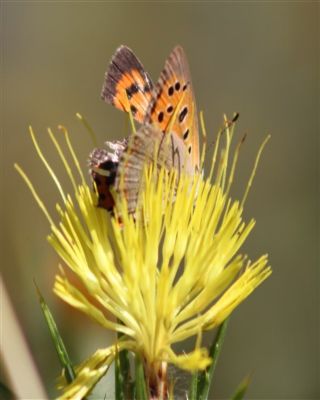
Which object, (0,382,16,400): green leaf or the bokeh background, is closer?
(0,382,16,400): green leaf

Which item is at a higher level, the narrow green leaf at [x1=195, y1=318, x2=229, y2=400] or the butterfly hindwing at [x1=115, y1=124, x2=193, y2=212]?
the butterfly hindwing at [x1=115, y1=124, x2=193, y2=212]

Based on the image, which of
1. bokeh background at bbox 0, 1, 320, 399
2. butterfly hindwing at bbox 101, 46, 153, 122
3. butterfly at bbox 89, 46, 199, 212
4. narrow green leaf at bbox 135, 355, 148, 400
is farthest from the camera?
bokeh background at bbox 0, 1, 320, 399

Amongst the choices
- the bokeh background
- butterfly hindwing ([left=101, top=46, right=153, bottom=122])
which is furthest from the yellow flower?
the bokeh background

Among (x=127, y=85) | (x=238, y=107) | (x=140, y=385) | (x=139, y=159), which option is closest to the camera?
(x=140, y=385)

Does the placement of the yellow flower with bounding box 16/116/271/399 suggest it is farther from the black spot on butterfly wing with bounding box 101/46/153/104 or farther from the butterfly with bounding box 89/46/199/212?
the black spot on butterfly wing with bounding box 101/46/153/104

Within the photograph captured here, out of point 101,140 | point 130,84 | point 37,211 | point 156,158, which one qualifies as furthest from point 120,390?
point 101,140

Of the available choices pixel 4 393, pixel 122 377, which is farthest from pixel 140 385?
pixel 4 393

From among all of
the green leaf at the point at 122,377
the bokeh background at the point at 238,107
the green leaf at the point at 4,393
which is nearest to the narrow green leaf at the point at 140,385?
the green leaf at the point at 122,377

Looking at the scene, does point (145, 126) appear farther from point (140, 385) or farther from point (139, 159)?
point (140, 385)
